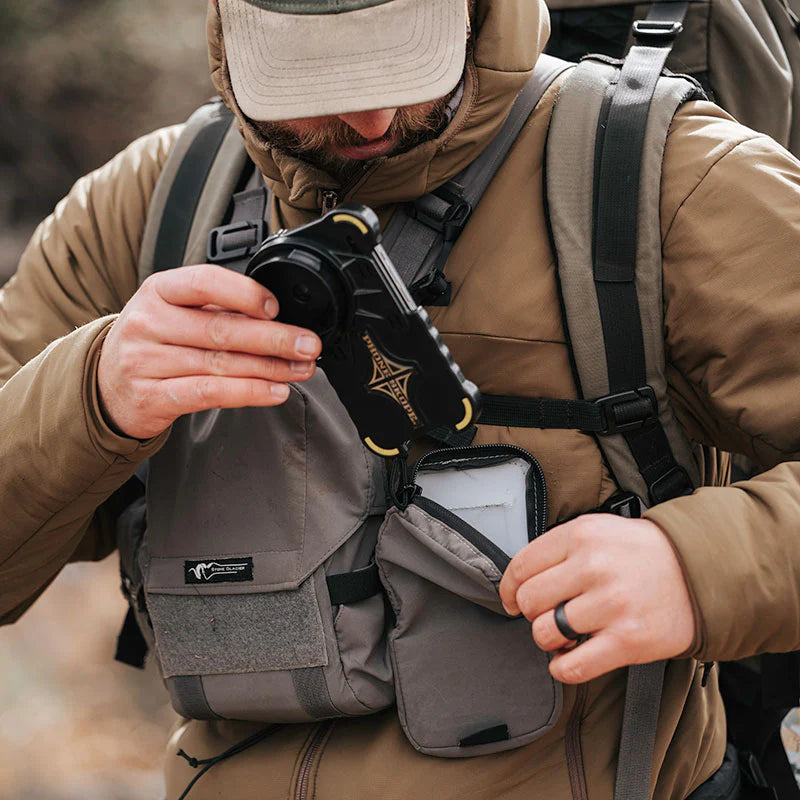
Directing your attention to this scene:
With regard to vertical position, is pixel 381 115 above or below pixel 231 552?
above

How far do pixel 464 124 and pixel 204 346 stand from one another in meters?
0.64

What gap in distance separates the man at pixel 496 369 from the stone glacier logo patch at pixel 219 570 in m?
0.22

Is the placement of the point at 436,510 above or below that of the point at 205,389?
below

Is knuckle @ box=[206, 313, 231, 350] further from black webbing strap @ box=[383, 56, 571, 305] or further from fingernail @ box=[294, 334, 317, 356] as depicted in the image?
black webbing strap @ box=[383, 56, 571, 305]

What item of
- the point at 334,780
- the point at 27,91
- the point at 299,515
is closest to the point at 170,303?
the point at 299,515

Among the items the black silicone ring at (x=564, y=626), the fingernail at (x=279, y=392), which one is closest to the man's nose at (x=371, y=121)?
the fingernail at (x=279, y=392)

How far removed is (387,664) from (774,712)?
104 centimetres

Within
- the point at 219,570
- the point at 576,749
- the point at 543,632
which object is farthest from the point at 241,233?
the point at 576,749

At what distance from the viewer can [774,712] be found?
2.14 m

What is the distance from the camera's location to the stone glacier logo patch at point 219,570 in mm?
1678

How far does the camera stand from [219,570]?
66.9 inches

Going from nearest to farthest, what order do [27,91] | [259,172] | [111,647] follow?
[259,172] → [111,647] → [27,91]

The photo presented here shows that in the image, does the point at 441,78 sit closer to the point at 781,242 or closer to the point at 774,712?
the point at 781,242

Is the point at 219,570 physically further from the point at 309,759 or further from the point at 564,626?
the point at 564,626
